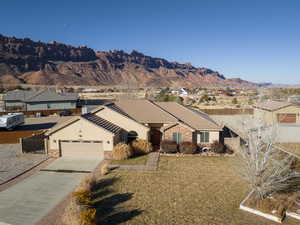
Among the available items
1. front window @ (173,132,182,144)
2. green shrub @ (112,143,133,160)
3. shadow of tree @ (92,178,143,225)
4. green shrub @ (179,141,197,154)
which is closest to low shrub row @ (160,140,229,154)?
green shrub @ (179,141,197,154)

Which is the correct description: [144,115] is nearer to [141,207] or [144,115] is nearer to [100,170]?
[100,170]

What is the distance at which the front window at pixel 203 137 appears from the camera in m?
20.8

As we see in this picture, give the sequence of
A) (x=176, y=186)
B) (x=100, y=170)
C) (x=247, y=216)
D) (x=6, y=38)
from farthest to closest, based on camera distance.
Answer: (x=6, y=38) < (x=100, y=170) < (x=176, y=186) < (x=247, y=216)

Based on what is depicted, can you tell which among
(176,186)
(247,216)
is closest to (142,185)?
(176,186)

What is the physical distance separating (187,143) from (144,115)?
5822mm

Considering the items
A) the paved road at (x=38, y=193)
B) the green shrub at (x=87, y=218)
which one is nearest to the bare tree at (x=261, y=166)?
the green shrub at (x=87, y=218)

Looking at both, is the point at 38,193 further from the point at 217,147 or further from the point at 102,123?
the point at 217,147

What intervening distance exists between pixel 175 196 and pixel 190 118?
11929 millimetres

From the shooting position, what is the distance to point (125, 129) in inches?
818

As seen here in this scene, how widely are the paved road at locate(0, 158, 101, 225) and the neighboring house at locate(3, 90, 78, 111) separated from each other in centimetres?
3193

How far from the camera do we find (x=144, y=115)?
74.2 feet

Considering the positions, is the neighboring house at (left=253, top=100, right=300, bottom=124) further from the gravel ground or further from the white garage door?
the gravel ground

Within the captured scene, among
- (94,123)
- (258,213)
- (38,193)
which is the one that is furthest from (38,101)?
(258,213)

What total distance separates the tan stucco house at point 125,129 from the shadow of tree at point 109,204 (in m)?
5.66
